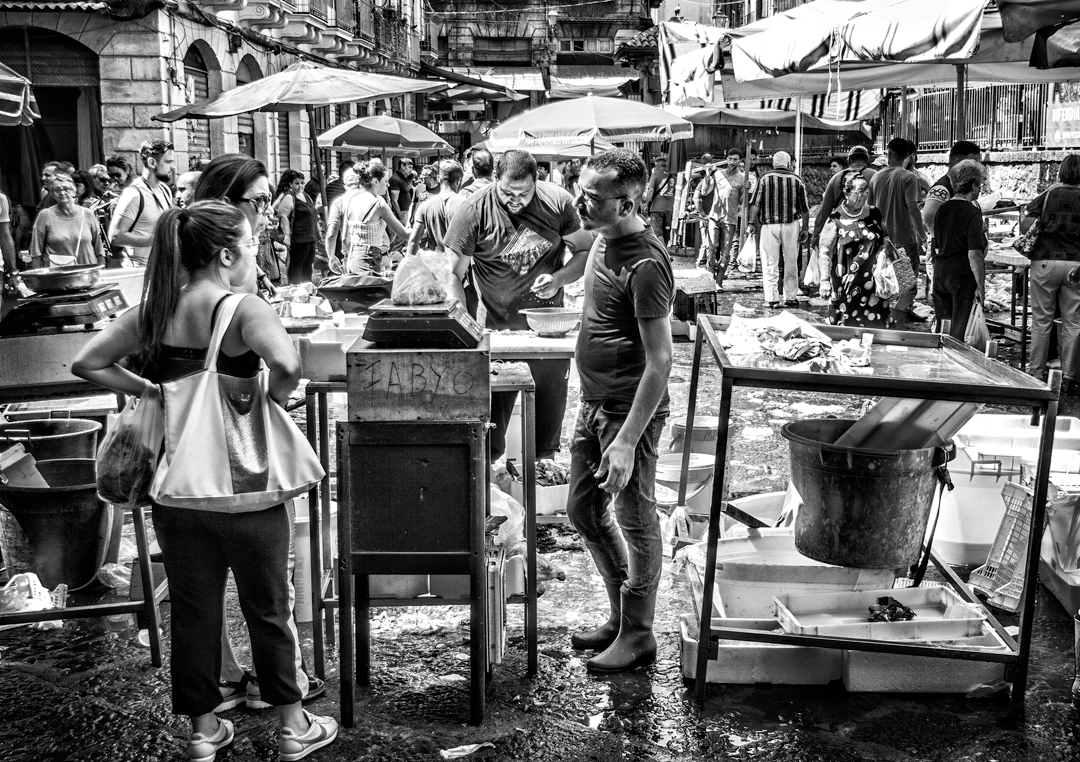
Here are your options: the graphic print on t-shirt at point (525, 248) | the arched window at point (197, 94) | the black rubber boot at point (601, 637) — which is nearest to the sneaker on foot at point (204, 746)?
the black rubber boot at point (601, 637)

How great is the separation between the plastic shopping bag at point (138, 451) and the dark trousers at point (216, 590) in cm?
12

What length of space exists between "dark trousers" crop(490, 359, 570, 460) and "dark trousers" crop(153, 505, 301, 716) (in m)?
2.63

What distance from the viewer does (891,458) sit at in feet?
13.2

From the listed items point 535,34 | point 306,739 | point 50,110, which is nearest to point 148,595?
point 306,739

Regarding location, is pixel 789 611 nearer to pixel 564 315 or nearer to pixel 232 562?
pixel 564 315

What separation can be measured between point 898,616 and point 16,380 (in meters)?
3.66

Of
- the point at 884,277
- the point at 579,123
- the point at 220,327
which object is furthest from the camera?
the point at 579,123

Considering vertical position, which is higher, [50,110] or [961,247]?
[50,110]

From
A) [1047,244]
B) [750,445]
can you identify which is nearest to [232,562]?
[750,445]

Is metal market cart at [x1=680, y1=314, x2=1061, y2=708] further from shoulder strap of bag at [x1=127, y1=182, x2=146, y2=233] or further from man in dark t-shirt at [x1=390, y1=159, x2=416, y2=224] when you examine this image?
man in dark t-shirt at [x1=390, y1=159, x2=416, y2=224]

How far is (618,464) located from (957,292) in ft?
21.9

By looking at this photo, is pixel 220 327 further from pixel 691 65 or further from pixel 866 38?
pixel 691 65

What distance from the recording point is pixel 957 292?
375 inches

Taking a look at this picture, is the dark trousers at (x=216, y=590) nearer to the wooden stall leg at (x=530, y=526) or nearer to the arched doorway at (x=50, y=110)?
the wooden stall leg at (x=530, y=526)
